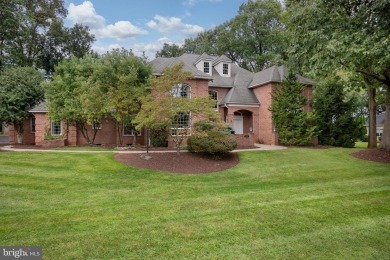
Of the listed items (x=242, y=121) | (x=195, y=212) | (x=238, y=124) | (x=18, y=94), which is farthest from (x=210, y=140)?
(x=18, y=94)

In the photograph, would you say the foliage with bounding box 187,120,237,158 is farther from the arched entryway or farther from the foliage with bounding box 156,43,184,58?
the foliage with bounding box 156,43,184,58

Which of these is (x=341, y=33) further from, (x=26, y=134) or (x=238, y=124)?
(x=26, y=134)

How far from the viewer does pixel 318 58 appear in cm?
1191

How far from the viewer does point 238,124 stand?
85.2ft

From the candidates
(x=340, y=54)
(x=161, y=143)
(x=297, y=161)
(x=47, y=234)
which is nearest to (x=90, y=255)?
(x=47, y=234)

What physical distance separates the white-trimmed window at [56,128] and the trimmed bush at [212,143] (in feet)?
42.8

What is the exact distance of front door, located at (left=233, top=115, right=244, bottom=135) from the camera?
2580cm

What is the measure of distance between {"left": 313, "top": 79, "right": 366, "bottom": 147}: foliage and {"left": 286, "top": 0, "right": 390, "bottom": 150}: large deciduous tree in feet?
25.2

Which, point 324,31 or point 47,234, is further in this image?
point 324,31

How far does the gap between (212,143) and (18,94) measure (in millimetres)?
17927

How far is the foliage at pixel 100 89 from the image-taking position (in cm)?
1792

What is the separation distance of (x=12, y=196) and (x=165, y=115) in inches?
310

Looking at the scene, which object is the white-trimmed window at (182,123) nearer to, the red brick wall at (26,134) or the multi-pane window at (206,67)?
the multi-pane window at (206,67)

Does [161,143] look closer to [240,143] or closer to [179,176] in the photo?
[240,143]
